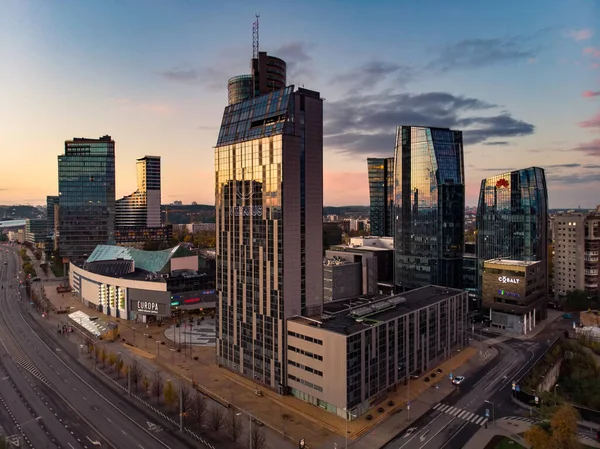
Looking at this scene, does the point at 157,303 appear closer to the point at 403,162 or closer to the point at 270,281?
the point at 270,281

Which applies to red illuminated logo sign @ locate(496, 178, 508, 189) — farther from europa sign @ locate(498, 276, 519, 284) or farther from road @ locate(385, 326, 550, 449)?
road @ locate(385, 326, 550, 449)

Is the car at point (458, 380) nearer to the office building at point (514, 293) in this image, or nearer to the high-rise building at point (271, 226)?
the high-rise building at point (271, 226)

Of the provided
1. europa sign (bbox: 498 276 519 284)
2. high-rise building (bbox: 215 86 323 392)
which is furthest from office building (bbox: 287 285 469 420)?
europa sign (bbox: 498 276 519 284)

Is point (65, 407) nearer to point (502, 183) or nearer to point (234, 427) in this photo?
point (234, 427)

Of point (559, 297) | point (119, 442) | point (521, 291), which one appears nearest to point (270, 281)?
point (119, 442)

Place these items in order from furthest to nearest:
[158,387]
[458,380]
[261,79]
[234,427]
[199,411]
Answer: [261,79]
[458,380]
[158,387]
[199,411]
[234,427]

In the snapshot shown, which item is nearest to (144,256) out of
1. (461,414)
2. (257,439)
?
(257,439)
